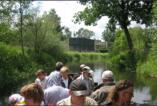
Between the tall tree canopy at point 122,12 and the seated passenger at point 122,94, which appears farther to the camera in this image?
the tall tree canopy at point 122,12

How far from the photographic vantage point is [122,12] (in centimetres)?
5309

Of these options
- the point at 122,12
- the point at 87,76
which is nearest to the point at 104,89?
the point at 87,76

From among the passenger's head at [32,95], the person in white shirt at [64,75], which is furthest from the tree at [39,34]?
the passenger's head at [32,95]

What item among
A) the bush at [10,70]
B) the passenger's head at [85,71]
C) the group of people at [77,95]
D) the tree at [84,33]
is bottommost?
the bush at [10,70]

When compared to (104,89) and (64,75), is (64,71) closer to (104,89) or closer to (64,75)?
(64,75)

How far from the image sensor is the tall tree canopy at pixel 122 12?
173 feet

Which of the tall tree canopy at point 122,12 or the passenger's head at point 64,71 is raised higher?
the tall tree canopy at point 122,12

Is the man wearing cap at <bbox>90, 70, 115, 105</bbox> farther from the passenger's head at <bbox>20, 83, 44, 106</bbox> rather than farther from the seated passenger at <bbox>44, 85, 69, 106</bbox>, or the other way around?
the passenger's head at <bbox>20, 83, 44, 106</bbox>

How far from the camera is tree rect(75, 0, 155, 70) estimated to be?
173ft

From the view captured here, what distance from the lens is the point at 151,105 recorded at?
2241 cm

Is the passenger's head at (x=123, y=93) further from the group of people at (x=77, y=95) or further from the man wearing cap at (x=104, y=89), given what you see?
the man wearing cap at (x=104, y=89)

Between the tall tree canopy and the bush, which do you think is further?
the tall tree canopy

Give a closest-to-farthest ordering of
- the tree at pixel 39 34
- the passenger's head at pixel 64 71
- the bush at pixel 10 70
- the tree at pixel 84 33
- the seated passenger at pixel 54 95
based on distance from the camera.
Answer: the seated passenger at pixel 54 95
the passenger's head at pixel 64 71
the bush at pixel 10 70
the tree at pixel 39 34
the tree at pixel 84 33

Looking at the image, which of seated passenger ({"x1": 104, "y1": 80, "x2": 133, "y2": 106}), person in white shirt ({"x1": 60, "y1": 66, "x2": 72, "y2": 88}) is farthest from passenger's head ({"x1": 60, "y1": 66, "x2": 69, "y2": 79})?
seated passenger ({"x1": 104, "y1": 80, "x2": 133, "y2": 106})
